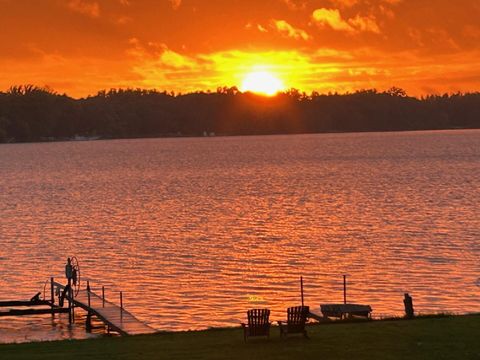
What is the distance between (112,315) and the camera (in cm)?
3766

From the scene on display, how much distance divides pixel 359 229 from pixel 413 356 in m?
56.5

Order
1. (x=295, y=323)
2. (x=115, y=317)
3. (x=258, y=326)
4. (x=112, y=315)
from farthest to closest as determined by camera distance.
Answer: (x=112, y=315)
(x=115, y=317)
(x=295, y=323)
(x=258, y=326)

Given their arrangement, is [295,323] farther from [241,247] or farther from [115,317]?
[241,247]

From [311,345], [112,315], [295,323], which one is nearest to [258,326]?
[295,323]

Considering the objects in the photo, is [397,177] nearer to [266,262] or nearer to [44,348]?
[266,262]

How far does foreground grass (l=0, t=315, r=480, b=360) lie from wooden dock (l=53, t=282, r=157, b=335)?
5256mm

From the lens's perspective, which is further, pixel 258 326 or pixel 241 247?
pixel 241 247

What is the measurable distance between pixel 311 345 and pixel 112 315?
14.1 metres

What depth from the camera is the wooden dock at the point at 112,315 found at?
3450 centimetres

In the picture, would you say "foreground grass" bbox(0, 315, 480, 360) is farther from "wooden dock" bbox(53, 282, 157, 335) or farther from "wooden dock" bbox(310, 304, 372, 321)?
"wooden dock" bbox(310, 304, 372, 321)

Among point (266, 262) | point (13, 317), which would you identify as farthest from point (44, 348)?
point (266, 262)

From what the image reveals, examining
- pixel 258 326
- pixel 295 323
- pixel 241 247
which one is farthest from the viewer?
pixel 241 247

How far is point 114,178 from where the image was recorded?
177 meters

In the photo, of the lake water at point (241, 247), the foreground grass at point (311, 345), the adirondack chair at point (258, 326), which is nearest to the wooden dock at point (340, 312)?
the lake water at point (241, 247)
